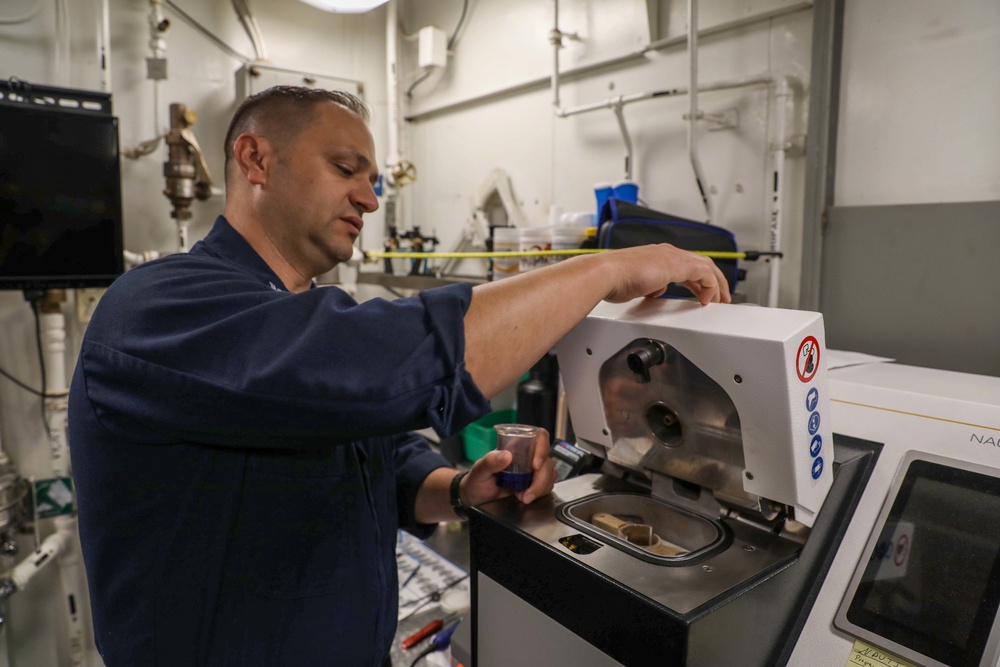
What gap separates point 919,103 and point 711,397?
1012 millimetres

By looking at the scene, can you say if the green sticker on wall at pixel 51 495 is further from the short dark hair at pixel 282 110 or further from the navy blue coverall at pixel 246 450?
the short dark hair at pixel 282 110

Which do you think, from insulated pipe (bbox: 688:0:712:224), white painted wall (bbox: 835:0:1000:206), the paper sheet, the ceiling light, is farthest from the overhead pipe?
the ceiling light

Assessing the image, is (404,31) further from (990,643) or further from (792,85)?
(990,643)

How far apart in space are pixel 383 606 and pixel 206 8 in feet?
7.66

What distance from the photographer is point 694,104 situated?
1.59 m

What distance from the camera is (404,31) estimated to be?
2824mm

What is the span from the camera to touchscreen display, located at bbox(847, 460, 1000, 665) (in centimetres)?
62

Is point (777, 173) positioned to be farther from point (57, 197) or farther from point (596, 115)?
point (57, 197)

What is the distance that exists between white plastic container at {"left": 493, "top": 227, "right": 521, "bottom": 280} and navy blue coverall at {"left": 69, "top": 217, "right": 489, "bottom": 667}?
2.29 feet

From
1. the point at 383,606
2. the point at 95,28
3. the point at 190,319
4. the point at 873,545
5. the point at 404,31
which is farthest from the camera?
the point at 404,31

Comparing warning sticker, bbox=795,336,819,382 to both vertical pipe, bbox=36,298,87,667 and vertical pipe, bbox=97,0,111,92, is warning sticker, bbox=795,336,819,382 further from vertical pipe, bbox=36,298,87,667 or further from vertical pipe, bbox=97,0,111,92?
vertical pipe, bbox=97,0,111,92

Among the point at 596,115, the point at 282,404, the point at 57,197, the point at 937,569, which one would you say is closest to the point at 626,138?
the point at 596,115

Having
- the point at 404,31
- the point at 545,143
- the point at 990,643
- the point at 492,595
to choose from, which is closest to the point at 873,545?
the point at 990,643

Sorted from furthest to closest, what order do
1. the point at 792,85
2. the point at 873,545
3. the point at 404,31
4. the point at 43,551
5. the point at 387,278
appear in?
the point at 404,31
the point at 387,278
the point at 43,551
the point at 792,85
the point at 873,545
